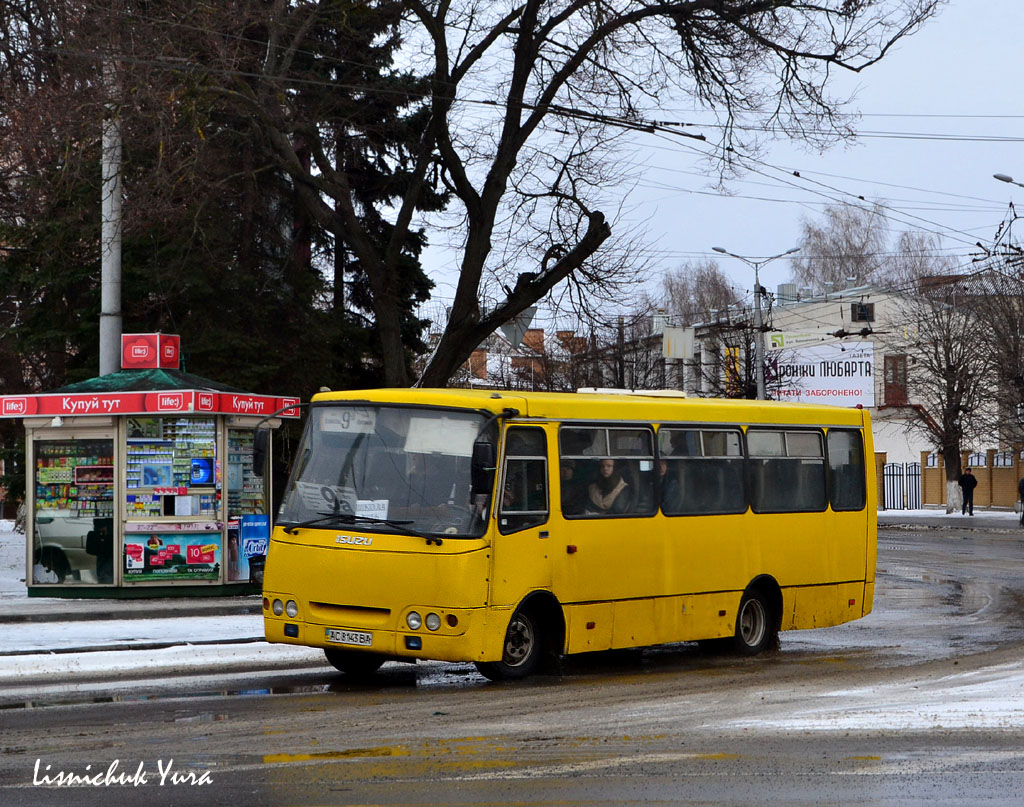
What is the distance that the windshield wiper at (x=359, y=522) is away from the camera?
11227 millimetres

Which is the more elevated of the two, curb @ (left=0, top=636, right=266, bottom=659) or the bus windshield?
the bus windshield

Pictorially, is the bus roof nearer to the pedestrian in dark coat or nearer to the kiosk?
the kiosk

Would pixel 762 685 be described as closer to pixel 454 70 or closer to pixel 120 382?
pixel 120 382

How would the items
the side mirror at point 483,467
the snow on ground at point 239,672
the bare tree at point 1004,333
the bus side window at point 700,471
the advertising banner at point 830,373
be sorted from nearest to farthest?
the snow on ground at point 239,672, the side mirror at point 483,467, the bus side window at point 700,471, the bare tree at point 1004,333, the advertising banner at point 830,373

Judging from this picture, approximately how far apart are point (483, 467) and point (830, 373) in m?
55.1

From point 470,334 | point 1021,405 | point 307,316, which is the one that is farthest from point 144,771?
point 1021,405

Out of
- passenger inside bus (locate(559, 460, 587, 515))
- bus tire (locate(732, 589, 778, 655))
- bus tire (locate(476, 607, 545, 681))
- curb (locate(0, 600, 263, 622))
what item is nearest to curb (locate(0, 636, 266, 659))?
curb (locate(0, 600, 263, 622))

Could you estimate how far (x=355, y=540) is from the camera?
11398 millimetres

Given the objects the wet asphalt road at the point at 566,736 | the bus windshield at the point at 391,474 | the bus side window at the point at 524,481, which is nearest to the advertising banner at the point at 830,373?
the wet asphalt road at the point at 566,736

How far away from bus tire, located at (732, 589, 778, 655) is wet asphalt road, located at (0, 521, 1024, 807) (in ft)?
1.46

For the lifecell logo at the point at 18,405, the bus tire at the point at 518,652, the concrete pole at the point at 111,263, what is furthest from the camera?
the concrete pole at the point at 111,263

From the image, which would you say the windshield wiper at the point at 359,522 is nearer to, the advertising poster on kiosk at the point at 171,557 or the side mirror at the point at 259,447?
the side mirror at the point at 259,447

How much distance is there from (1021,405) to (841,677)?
118ft

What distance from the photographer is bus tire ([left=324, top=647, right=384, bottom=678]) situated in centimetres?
1222
